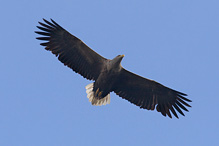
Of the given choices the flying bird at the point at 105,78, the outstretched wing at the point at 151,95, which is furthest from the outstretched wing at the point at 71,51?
the outstretched wing at the point at 151,95

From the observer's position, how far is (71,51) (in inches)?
622

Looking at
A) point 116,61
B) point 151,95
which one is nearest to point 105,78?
point 116,61

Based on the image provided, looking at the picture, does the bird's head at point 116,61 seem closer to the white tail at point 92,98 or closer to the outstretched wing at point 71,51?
the outstretched wing at point 71,51

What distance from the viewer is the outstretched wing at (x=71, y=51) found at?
15547 millimetres

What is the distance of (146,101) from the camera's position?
16.5 metres

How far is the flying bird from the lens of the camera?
15.6 metres

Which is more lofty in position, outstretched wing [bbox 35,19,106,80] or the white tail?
outstretched wing [bbox 35,19,106,80]

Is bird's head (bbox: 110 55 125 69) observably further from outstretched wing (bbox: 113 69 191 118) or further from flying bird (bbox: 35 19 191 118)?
outstretched wing (bbox: 113 69 191 118)

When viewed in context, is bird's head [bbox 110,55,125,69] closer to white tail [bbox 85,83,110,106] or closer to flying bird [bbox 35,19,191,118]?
flying bird [bbox 35,19,191,118]

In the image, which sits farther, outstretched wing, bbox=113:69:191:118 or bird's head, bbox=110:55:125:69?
outstretched wing, bbox=113:69:191:118

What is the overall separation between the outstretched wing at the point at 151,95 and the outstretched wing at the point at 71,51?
1060mm

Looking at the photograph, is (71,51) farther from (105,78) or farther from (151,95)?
(151,95)

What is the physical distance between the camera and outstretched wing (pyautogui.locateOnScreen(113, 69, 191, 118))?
16.2m

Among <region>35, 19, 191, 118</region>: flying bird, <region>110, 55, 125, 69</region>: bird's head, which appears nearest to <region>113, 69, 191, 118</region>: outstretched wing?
<region>35, 19, 191, 118</region>: flying bird
